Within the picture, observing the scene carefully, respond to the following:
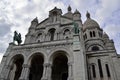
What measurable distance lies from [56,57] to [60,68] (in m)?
2.33

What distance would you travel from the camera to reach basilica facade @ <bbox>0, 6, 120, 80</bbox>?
15.6 m

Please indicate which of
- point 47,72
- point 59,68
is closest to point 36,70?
point 59,68

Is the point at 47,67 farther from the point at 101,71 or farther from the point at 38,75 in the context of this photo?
the point at 101,71

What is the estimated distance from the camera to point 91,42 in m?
30.2

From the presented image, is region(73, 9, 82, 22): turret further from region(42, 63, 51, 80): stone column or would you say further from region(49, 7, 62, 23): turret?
region(42, 63, 51, 80): stone column

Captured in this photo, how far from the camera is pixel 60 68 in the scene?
19.2 metres

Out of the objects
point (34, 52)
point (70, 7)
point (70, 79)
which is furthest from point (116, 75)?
point (70, 7)

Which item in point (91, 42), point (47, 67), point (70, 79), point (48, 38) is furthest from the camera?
point (91, 42)

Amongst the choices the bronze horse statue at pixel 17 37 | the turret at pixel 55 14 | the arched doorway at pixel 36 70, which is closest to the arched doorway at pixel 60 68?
the arched doorway at pixel 36 70

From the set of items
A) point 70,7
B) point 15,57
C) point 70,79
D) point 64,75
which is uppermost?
point 70,7

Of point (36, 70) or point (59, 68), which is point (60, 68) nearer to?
point (59, 68)

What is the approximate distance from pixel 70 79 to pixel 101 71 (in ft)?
26.8

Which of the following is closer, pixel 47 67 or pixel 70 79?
pixel 70 79

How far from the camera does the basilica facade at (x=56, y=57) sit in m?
15.6
